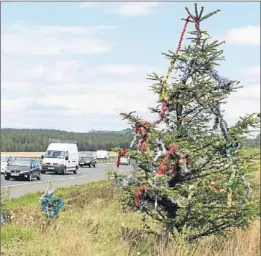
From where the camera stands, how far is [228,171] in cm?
824

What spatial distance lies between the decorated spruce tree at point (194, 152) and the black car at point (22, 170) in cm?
2926

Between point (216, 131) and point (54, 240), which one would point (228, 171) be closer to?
point (216, 131)

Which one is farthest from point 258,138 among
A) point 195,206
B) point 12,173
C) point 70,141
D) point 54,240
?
point 70,141

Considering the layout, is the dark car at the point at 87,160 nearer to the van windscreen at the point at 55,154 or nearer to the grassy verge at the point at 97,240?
the van windscreen at the point at 55,154

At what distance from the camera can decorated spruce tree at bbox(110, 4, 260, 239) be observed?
805 cm

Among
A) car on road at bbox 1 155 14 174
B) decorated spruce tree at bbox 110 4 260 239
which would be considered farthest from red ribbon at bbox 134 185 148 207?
car on road at bbox 1 155 14 174

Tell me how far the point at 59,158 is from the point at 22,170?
10269 millimetres

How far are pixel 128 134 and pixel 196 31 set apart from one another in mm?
1554

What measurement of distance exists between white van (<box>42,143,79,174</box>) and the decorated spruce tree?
38.8 m

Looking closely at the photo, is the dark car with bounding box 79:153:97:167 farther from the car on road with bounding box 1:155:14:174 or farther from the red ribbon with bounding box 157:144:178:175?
the red ribbon with bounding box 157:144:178:175

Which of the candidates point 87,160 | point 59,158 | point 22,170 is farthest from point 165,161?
point 87,160

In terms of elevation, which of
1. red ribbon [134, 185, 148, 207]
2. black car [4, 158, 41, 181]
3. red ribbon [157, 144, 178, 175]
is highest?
red ribbon [157, 144, 178, 175]

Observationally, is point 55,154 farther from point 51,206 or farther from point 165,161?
point 165,161

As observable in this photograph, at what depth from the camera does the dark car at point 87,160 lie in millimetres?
66812
